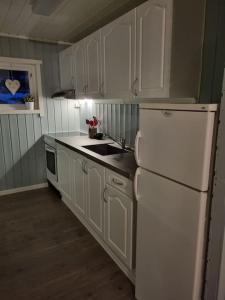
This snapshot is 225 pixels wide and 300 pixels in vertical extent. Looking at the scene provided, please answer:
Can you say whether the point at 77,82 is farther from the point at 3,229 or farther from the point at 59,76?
the point at 3,229

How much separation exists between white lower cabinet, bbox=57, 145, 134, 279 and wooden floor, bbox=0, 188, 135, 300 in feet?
0.42

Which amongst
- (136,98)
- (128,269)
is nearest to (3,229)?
(128,269)

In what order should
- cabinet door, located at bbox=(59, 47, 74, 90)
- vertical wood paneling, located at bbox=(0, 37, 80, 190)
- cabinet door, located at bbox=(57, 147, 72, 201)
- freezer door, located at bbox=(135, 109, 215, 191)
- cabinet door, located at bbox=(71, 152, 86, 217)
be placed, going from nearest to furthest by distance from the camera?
freezer door, located at bbox=(135, 109, 215, 191) → cabinet door, located at bbox=(71, 152, 86, 217) → cabinet door, located at bbox=(57, 147, 72, 201) → cabinet door, located at bbox=(59, 47, 74, 90) → vertical wood paneling, located at bbox=(0, 37, 80, 190)

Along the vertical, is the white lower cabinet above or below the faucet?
below

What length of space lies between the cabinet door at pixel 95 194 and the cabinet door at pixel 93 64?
87 centimetres

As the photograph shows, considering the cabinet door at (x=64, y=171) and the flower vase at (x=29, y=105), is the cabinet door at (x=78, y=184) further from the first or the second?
the flower vase at (x=29, y=105)

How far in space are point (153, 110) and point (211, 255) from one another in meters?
0.84

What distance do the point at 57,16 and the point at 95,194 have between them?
6.73ft

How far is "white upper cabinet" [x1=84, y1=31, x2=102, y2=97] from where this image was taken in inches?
94.5

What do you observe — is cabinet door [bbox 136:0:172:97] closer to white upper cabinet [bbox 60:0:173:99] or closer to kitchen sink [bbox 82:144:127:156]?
white upper cabinet [bbox 60:0:173:99]

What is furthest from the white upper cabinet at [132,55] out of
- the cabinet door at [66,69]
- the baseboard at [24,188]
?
the baseboard at [24,188]

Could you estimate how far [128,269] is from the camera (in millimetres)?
1876

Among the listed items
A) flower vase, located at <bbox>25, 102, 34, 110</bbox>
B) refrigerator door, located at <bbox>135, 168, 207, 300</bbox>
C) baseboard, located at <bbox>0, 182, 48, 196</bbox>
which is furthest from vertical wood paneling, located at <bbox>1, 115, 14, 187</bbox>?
refrigerator door, located at <bbox>135, 168, 207, 300</bbox>

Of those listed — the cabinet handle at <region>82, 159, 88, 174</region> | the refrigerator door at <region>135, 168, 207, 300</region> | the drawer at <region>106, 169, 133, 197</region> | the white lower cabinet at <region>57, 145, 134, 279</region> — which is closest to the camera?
the refrigerator door at <region>135, 168, 207, 300</region>
